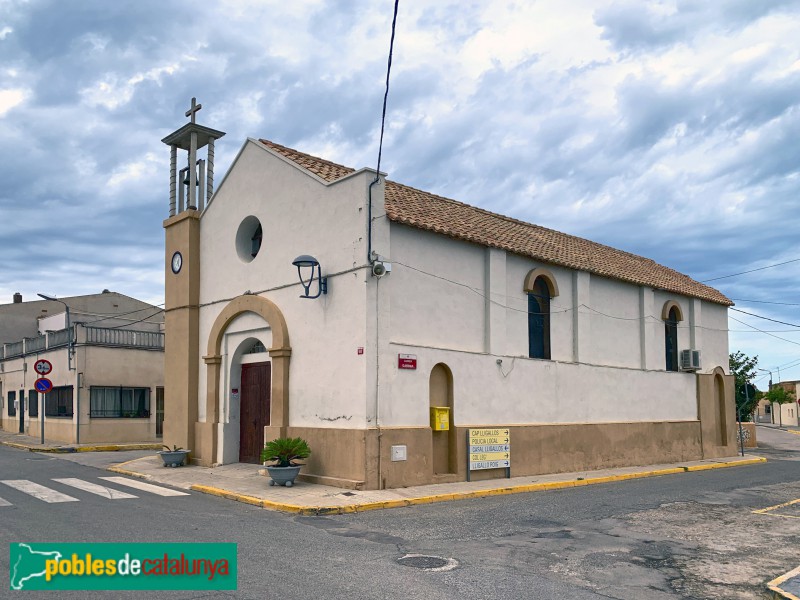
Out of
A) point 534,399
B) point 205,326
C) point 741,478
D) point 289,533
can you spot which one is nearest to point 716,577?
point 289,533

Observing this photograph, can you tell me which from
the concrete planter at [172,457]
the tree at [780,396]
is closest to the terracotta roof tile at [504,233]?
the concrete planter at [172,457]

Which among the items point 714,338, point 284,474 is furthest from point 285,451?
point 714,338

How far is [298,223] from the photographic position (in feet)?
54.3

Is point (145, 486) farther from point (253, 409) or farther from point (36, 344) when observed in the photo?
point (36, 344)

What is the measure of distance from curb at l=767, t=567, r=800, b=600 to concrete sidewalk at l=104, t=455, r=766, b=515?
6580 mm

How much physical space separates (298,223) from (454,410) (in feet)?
18.0

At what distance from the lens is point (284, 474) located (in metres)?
14.3

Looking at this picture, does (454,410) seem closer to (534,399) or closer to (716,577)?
(534,399)

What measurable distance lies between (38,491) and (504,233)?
40.4 ft

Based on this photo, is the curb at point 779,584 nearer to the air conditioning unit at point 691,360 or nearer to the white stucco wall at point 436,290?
the white stucco wall at point 436,290

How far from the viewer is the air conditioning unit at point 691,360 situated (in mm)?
24438

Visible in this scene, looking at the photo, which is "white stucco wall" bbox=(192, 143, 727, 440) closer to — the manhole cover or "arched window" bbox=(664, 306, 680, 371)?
"arched window" bbox=(664, 306, 680, 371)

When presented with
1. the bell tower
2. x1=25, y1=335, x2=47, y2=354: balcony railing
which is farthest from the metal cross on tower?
x1=25, y1=335, x2=47, y2=354: balcony railing

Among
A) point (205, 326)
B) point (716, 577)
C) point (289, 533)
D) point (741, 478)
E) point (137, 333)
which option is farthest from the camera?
point (137, 333)
